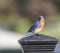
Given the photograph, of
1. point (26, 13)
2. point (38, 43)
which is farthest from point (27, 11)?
point (38, 43)

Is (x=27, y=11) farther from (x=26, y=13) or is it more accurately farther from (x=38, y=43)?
(x=38, y=43)

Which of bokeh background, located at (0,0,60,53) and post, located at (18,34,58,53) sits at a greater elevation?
bokeh background, located at (0,0,60,53)

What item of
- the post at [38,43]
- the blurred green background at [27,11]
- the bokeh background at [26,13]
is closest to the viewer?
the post at [38,43]

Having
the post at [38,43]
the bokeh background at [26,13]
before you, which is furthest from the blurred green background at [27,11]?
the post at [38,43]

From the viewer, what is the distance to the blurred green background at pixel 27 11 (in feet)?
57.2

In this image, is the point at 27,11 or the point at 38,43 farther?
the point at 27,11

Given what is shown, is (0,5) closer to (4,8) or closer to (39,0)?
(4,8)

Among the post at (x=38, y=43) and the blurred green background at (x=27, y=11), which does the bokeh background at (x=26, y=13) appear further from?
the post at (x=38, y=43)

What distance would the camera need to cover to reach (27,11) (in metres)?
19.0

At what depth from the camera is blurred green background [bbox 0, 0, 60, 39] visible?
1744 cm

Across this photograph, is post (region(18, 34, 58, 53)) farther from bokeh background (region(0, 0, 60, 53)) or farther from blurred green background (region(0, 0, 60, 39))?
blurred green background (region(0, 0, 60, 39))

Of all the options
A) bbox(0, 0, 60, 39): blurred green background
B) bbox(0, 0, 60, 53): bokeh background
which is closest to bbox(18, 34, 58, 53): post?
bbox(0, 0, 60, 53): bokeh background

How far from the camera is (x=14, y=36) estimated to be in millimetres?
14539

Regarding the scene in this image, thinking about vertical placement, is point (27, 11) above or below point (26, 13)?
above
